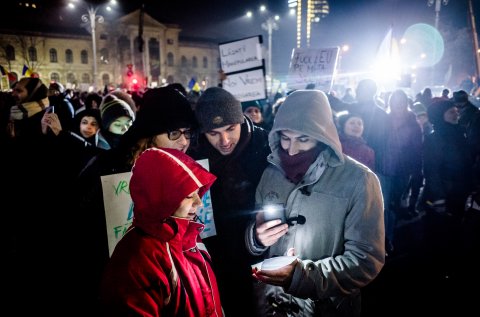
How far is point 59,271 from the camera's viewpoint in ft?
8.39

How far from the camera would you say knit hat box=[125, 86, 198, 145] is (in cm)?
245

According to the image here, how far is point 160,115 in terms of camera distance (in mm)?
2484

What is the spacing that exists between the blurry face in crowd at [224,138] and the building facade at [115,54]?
47388 millimetres

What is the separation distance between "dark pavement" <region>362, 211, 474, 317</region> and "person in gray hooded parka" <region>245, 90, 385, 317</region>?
204 cm

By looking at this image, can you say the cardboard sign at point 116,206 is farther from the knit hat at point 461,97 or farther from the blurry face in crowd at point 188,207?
Result: the knit hat at point 461,97

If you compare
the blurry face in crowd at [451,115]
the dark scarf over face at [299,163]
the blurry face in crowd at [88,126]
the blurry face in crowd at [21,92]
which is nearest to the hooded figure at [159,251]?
the dark scarf over face at [299,163]

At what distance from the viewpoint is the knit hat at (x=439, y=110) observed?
554cm

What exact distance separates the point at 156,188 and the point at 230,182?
1.20m

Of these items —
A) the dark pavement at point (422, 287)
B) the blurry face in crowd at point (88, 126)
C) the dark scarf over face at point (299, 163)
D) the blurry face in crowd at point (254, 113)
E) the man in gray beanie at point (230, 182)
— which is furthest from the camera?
the blurry face in crowd at point (254, 113)

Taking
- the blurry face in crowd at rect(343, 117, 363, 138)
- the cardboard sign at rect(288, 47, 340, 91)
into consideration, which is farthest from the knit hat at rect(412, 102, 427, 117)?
the blurry face in crowd at rect(343, 117, 363, 138)

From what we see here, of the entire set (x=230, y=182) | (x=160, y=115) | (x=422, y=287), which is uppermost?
(x=160, y=115)

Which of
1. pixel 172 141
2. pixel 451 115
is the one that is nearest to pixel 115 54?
pixel 451 115

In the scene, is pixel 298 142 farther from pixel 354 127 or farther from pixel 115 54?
pixel 115 54

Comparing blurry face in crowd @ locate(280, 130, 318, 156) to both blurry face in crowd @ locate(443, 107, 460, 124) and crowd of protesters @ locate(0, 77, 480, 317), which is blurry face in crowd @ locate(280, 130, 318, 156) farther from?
blurry face in crowd @ locate(443, 107, 460, 124)
